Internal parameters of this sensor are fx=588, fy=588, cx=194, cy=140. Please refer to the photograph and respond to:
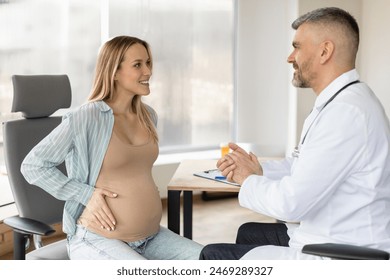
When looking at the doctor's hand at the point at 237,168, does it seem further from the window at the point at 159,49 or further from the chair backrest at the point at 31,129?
the window at the point at 159,49

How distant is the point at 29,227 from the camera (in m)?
1.92

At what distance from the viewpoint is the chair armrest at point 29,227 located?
6.21ft

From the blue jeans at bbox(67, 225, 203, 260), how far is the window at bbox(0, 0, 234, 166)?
2.41 m

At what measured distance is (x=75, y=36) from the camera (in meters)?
4.50

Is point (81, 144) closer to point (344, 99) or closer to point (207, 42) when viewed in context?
point (344, 99)

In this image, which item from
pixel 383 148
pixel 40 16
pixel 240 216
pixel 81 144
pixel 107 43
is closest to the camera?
pixel 383 148

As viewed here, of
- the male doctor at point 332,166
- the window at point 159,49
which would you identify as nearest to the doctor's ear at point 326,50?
the male doctor at point 332,166

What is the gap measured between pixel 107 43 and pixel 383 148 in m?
0.98

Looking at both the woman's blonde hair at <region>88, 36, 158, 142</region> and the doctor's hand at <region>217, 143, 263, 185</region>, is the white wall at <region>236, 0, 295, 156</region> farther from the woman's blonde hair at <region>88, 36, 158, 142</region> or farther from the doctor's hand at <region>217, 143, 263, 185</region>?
the doctor's hand at <region>217, 143, 263, 185</region>

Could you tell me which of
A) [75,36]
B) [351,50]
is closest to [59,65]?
[75,36]

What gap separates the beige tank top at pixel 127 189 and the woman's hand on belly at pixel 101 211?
2 centimetres

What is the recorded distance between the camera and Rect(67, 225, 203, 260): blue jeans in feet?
6.17

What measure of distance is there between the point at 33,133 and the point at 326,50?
3.89ft

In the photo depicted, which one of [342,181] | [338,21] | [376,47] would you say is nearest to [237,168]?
[342,181]
